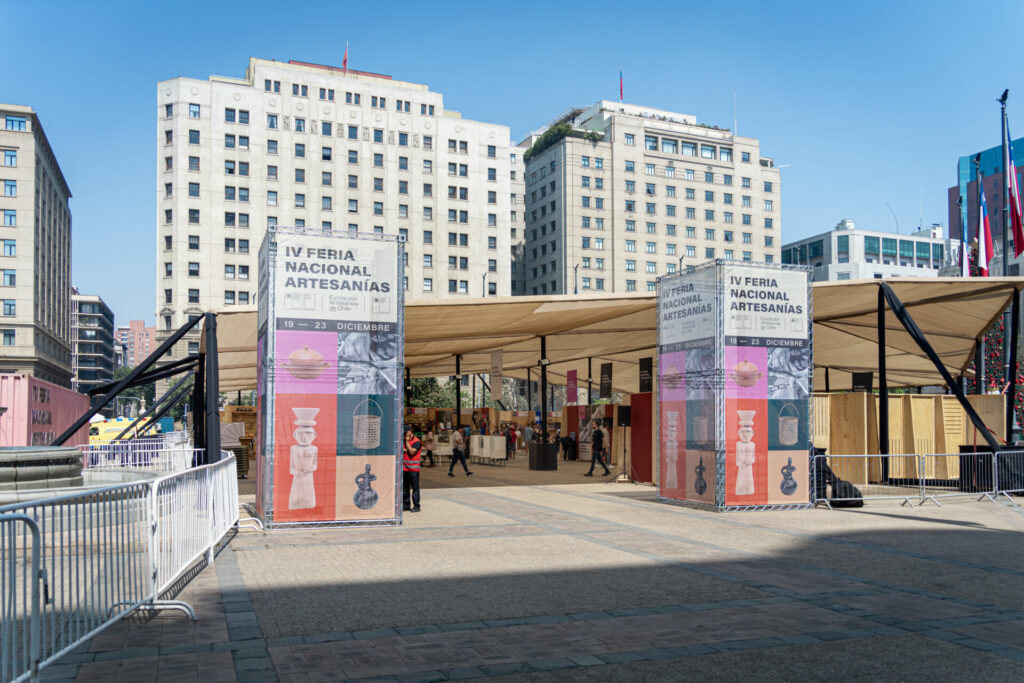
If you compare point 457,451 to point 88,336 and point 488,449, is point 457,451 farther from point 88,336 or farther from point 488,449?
point 88,336

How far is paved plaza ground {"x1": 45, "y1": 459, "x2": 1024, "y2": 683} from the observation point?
6047mm

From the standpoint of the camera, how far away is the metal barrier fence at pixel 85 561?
16.3 ft

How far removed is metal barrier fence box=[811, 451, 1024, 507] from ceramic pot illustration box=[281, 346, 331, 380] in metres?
9.70

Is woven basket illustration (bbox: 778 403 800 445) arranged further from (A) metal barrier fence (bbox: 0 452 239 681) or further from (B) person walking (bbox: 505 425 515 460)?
(B) person walking (bbox: 505 425 515 460)

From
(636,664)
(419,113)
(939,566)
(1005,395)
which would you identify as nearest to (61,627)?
(636,664)

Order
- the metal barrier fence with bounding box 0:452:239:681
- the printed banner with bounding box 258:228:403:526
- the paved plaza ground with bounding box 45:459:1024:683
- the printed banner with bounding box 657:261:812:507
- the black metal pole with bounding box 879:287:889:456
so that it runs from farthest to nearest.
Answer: the black metal pole with bounding box 879:287:889:456, the printed banner with bounding box 657:261:812:507, the printed banner with bounding box 258:228:403:526, the paved plaza ground with bounding box 45:459:1024:683, the metal barrier fence with bounding box 0:452:239:681

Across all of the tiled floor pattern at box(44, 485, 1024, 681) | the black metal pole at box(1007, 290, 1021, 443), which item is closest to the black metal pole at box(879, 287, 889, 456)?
the black metal pole at box(1007, 290, 1021, 443)

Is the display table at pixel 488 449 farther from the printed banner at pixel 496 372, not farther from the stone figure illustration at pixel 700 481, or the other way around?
the stone figure illustration at pixel 700 481

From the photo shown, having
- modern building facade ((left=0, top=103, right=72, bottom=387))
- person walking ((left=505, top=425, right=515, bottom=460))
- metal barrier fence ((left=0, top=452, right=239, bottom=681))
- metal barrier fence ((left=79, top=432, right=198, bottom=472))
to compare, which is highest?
modern building facade ((left=0, top=103, right=72, bottom=387))

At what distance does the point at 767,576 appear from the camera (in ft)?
31.5

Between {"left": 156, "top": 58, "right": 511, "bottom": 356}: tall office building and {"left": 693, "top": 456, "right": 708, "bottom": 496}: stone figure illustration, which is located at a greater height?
{"left": 156, "top": 58, "right": 511, "bottom": 356}: tall office building

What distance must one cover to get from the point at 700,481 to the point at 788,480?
173cm

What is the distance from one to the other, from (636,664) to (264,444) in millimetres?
9166

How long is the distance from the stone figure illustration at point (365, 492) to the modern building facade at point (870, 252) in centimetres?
11114
